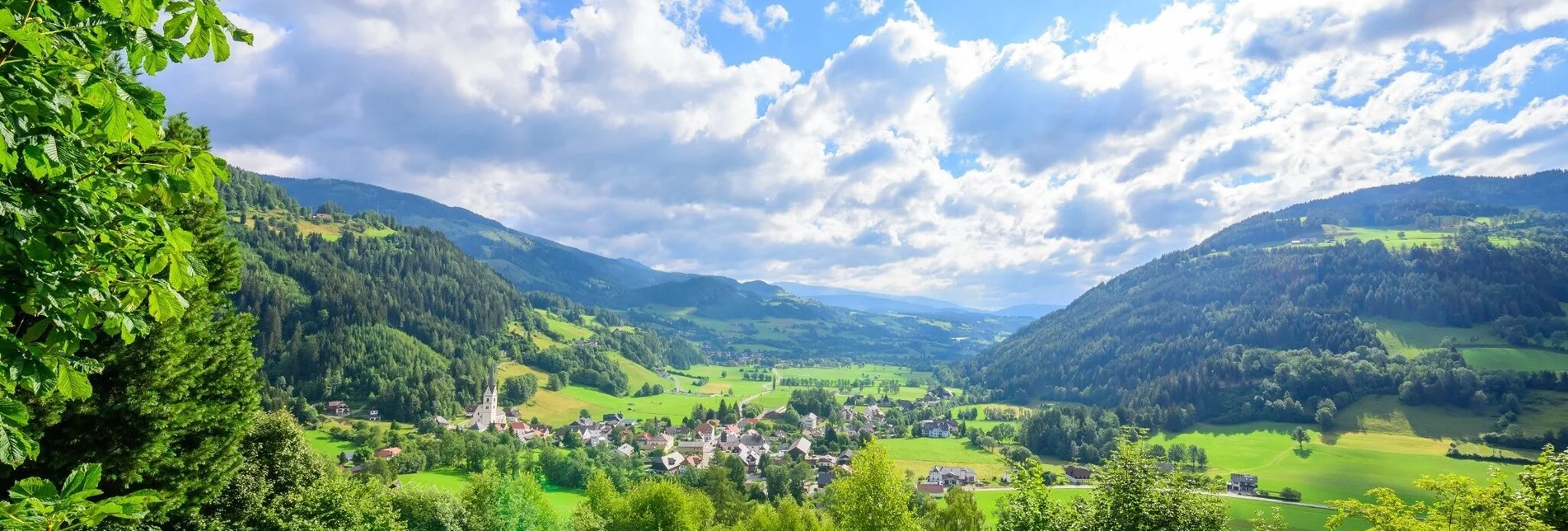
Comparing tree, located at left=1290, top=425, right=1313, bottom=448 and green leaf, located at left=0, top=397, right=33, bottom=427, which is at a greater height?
green leaf, located at left=0, top=397, right=33, bottom=427

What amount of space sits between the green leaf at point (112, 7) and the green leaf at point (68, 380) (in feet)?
6.88

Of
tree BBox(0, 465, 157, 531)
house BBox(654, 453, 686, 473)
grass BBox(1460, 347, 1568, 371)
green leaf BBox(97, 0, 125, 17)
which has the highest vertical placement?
grass BBox(1460, 347, 1568, 371)

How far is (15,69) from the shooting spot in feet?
11.2

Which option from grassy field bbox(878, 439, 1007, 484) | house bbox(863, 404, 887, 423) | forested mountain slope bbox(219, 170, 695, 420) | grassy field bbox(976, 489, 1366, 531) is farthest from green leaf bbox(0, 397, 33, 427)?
house bbox(863, 404, 887, 423)

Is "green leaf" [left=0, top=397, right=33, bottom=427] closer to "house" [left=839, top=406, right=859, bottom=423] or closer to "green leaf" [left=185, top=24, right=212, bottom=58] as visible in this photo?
"green leaf" [left=185, top=24, right=212, bottom=58]

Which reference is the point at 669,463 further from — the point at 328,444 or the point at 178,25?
the point at 178,25

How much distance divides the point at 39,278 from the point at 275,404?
331 ft

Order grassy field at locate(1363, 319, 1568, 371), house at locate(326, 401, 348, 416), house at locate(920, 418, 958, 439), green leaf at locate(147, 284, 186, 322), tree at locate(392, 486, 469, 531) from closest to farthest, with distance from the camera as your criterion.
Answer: green leaf at locate(147, 284, 186, 322) → tree at locate(392, 486, 469, 531) → house at locate(326, 401, 348, 416) → grassy field at locate(1363, 319, 1568, 371) → house at locate(920, 418, 958, 439)

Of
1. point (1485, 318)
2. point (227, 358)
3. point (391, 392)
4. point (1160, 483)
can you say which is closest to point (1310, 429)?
point (1485, 318)

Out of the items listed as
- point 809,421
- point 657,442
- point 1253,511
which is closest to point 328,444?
point 657,442

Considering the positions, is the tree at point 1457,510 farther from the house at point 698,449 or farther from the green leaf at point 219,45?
the house at point 698,449

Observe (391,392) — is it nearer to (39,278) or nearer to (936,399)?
(39,278)

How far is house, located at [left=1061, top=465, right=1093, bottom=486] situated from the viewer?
87812 millimetres

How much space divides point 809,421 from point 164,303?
132 meters
